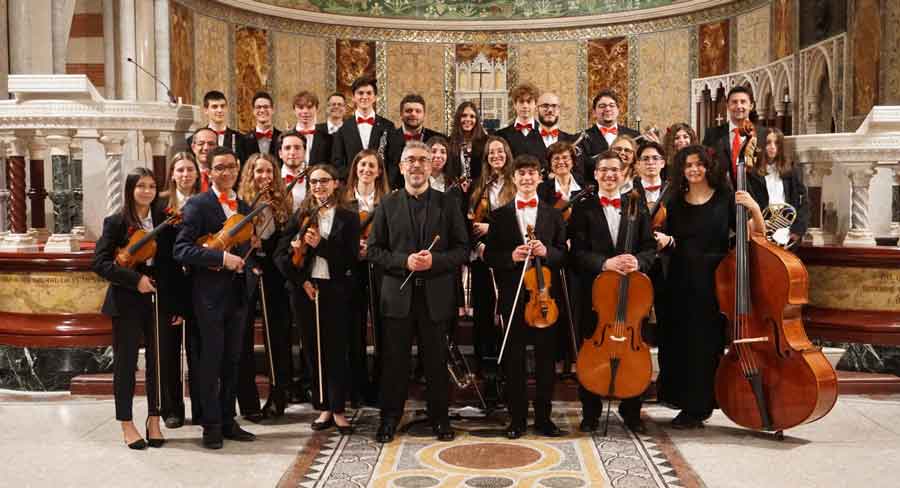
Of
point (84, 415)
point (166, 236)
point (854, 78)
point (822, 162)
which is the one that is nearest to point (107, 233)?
point (166, 236)

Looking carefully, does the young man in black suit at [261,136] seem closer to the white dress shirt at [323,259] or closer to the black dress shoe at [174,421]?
the white dress shirt at [323,259]

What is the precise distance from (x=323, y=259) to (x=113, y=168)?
7.01ft

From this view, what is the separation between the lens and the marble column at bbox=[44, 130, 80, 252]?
6746 mm

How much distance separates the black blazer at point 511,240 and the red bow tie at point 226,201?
138 cm

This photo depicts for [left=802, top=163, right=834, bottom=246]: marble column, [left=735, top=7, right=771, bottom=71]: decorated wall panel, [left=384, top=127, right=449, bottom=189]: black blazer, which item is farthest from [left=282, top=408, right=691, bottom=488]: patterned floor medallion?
[left=735, top=7, right=771, bottom=71]: decorated wall panel

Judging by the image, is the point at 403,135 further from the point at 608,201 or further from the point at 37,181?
the point at 37,181

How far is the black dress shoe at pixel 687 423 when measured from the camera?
554 cm

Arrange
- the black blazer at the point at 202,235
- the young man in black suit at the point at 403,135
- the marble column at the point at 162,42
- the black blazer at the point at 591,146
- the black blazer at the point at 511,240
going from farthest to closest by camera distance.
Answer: the marble column at the point at 162,42 → the black blazer at the point at 591,146 → the young man in black suit at the point at 403,135 → the black blazer at the point at 511,240 → the black blazer at the point at 202,235

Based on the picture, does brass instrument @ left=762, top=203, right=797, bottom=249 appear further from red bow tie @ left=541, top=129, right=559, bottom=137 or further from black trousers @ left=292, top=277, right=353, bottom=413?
black trousers @ left=292, top=277, right=353, bottom=413

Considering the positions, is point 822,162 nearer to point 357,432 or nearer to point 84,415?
point 357,432

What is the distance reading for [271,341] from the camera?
5.78m

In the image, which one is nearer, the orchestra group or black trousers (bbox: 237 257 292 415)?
the orchestra group

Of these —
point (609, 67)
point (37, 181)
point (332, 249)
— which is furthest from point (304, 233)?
point (609, 67)

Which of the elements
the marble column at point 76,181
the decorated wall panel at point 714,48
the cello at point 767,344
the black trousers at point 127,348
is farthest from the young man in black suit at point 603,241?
the decorated wall panel at point 714,48
